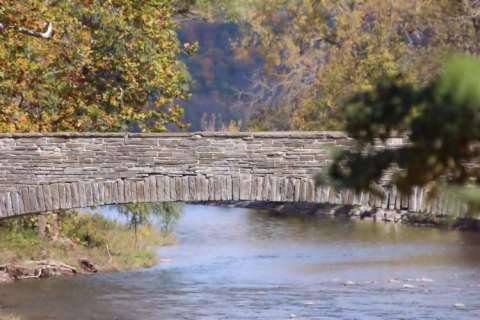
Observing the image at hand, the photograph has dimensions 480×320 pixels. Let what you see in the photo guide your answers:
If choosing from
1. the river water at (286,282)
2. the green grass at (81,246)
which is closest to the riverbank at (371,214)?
the river water at (286,282)

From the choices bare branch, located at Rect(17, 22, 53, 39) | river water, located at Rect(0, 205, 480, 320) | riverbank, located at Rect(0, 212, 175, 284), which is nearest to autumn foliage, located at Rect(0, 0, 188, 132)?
bare branch, located at Rect(17, 22, 53, 39)

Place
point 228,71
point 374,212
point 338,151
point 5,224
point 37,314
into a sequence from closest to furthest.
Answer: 1. point 338,151
2. point 37,314
3. point 5,224
4. point 374,212
5. point 228,71

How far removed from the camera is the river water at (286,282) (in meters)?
23.5

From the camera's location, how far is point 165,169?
19.6 meters

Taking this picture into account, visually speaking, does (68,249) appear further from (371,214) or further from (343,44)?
(343,44)

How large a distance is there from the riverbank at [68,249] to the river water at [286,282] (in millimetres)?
672

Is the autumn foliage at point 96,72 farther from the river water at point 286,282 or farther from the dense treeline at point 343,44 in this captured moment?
the dense treeline at point 343,44

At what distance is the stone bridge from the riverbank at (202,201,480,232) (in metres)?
16.9

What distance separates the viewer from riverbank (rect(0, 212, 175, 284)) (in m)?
28.0

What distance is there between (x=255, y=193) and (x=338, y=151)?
38.8ft

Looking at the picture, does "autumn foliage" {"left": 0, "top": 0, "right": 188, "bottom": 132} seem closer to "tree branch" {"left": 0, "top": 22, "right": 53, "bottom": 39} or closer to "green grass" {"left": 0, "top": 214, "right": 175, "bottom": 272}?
"tree branch" {"left": 0, "top": 22, "right": 53, "bottom": 39}

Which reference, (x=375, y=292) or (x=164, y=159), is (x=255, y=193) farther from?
(x=375, y=292)

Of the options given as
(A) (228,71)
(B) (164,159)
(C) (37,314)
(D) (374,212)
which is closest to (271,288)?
(C) (37,314)

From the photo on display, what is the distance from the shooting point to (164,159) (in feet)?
64.3
